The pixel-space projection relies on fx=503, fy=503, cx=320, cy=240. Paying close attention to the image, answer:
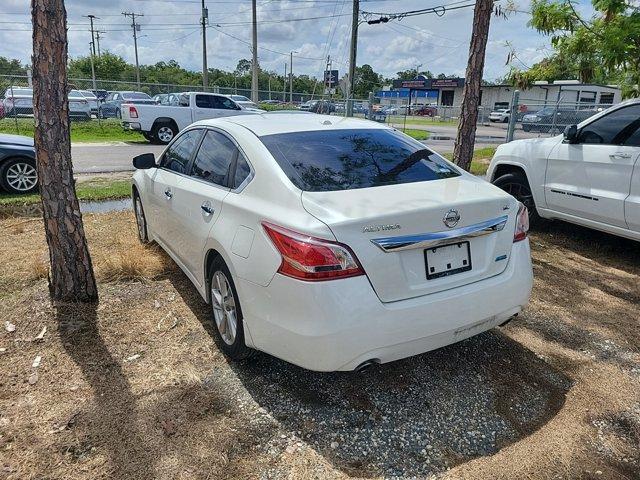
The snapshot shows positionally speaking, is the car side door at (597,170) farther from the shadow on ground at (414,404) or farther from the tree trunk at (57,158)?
the tree trunk at (57,158)

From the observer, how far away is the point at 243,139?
347 centimetres

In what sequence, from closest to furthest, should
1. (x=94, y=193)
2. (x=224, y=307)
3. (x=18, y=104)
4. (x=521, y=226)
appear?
(x=521, y=226)
(x=224, y=307)
(x=94, y=193)
(x=18, y=104)

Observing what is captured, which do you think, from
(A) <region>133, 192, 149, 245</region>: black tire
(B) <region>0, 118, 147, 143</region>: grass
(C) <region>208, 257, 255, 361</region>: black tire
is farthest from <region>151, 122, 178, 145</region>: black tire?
(C) <region>208, 257, 255, 361</region>: black tire

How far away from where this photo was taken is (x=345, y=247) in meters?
2.53

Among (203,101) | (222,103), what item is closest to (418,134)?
(222,103)

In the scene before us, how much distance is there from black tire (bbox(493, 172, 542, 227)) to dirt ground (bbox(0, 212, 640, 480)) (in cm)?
235

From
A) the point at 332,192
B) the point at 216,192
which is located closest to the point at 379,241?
the point at 332,192

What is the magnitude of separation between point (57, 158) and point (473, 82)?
474 cm

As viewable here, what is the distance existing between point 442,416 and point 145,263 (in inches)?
126

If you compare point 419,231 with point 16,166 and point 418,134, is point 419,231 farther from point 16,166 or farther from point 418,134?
point 418,134

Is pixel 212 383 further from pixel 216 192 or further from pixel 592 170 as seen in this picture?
pixel 592 170

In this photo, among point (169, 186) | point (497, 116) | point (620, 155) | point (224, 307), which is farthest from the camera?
point (497, 116)

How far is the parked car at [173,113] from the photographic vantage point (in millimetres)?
16547

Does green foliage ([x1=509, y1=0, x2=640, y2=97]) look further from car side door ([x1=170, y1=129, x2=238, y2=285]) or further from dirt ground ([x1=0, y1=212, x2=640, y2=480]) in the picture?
car side door ([x1=170, y1=129, x2=238, y2=285])
